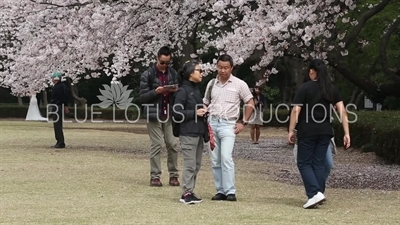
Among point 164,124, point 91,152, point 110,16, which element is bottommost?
point 91,152

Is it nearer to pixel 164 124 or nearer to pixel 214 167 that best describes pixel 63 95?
pixel 164 124

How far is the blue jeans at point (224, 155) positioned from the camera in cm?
1009

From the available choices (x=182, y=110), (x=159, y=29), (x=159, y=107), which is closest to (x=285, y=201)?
(x=182, y=110)

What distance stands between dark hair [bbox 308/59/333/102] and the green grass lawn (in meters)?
1.25

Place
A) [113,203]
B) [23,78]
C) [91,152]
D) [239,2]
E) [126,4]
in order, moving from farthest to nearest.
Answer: [23,78]
[91,152]
[126,4]
[239,2]
[113,203]

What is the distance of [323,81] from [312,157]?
34.2 inches

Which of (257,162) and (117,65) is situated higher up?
(117,65)

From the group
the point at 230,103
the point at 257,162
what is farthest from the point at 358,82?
the point at 230,103

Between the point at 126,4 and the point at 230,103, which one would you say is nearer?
the point at 230,103

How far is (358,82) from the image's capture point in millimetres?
15570

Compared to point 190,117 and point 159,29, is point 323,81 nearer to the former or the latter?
point 190,117

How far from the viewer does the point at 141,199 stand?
402 inches

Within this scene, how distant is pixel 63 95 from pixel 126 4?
3.93 meters

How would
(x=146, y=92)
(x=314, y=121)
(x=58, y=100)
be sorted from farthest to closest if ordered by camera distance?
1. (x=58, y=100)
2. (x=146, y=92)
3. (x=314, y=121)
